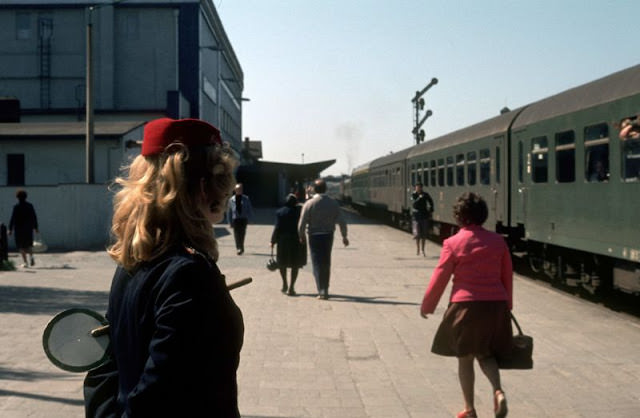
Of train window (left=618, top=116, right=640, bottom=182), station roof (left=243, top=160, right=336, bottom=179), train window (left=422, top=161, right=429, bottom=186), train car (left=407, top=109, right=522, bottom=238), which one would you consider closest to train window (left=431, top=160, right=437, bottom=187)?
train car (left=407, top=109, right=522, bottom=238)

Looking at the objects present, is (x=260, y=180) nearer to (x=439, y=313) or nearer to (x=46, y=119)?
(x=46, y=119)

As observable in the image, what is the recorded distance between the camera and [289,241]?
14922 millimetres

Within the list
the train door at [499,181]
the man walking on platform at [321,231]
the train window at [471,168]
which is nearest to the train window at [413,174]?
the train window at [471,168]

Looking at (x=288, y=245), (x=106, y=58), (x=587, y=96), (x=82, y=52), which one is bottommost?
(x=288, y=245)

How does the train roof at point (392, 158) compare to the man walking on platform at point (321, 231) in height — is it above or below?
above

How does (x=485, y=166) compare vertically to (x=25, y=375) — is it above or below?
above

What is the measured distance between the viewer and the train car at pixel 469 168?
20125 millimetres

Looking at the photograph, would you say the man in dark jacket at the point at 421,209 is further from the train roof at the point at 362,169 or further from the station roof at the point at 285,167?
the station roof at the point at 285,167

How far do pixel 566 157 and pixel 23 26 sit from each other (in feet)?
143

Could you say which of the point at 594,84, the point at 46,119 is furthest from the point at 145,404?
the point at 46,119

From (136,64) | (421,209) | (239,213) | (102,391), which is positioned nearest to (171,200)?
(102,391)

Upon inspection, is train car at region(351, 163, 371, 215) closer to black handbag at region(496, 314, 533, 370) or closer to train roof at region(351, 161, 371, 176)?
train roof at region(351, 161, 371, 176)

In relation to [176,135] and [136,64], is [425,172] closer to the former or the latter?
[136,64]

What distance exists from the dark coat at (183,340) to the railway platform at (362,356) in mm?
4426
